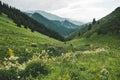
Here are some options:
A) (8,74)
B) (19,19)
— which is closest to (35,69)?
(8,74)

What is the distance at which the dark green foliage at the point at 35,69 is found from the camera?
15852mm

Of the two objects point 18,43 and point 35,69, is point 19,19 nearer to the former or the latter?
point 18,43

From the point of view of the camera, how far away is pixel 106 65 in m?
17.2

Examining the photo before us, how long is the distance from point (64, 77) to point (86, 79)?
103 centimetres

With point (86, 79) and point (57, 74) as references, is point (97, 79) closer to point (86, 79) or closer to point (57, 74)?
point (86, 79)

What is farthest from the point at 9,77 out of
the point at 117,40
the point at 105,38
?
the point at 105,38

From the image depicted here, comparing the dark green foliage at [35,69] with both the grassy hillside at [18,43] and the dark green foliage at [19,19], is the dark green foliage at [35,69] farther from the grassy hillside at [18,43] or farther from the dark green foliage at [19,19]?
the dark green foliage at [19,19]

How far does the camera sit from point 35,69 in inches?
637

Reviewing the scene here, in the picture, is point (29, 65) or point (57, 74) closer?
point (57, 74)

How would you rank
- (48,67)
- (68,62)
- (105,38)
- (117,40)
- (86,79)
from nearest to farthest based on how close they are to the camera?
(86,79)
(48,67)
(68,62)
(117,40)
(105,38)

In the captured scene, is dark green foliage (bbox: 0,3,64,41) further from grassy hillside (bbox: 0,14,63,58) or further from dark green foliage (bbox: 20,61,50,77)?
dark green foliage (bbox: 20,61,50,77)

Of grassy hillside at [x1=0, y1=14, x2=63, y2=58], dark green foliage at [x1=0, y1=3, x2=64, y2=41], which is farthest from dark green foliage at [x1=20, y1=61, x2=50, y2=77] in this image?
dark green foliage at [x1=0, y1=3, x2=64, y2=41]

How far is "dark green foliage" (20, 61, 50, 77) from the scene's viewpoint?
15852 mm

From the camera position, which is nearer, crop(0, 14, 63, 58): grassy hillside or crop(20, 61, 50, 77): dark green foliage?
crop(20, 61, 50, 77): dark green foliage
